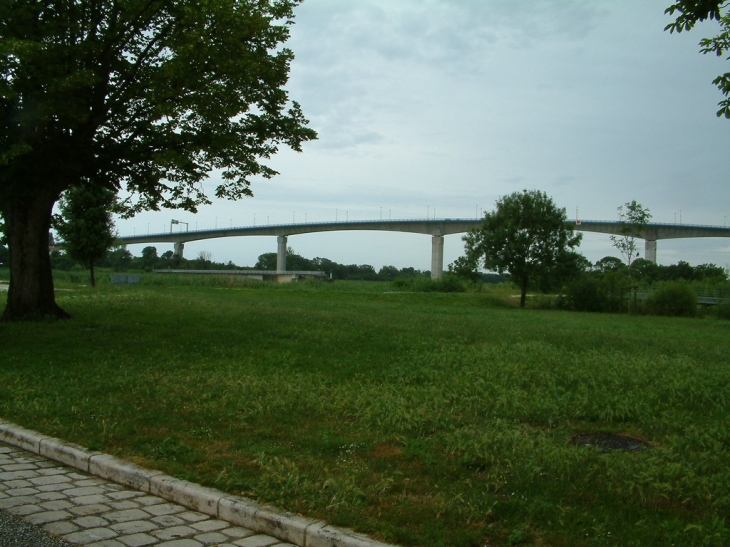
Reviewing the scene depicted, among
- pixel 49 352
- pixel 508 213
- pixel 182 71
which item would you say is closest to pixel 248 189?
pixel 182 71

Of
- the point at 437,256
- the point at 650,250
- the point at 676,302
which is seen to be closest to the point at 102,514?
the point at 676,302

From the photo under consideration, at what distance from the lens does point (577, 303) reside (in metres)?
44.6

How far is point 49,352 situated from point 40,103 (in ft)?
17.7

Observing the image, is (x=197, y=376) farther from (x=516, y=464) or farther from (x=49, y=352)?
(x=516, y=464)

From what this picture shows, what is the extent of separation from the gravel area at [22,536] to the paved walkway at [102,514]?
0.16 feet

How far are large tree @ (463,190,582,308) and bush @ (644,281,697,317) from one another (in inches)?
249

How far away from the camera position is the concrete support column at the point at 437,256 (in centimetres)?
7071

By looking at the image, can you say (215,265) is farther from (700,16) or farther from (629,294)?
(700,16)

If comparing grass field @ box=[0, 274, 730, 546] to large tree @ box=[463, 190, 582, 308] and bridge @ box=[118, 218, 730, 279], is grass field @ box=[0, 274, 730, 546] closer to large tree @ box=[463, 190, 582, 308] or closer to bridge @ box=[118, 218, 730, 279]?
large tree @ box=[463, 190, 582, 308]

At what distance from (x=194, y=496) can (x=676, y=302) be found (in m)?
41.9

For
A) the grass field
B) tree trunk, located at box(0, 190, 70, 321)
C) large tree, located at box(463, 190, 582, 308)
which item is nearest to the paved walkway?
the grass field

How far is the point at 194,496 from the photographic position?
5629mm

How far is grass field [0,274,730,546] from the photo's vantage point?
5141 millimetres

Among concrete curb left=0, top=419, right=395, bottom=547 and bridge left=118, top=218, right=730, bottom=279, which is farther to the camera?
bridge left=118, top=218, right=730, bottom=279
